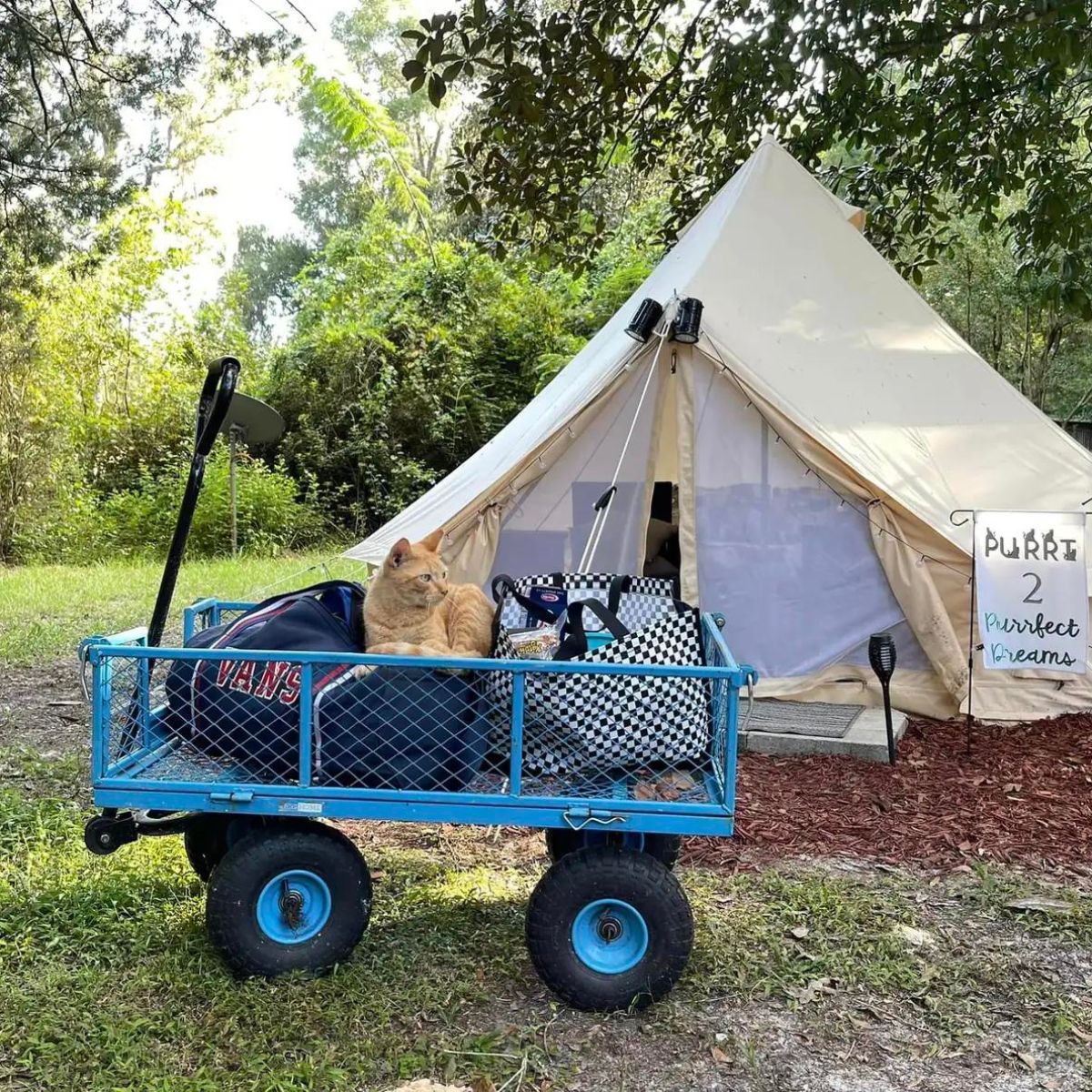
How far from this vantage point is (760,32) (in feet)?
21.8

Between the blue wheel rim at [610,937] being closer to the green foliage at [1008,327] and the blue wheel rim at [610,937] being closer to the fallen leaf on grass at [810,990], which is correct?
the fallen leaf on grass at [810,990]

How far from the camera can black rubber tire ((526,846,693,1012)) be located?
109 inches

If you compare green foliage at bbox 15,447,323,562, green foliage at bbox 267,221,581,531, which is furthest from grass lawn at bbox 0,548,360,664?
green foliage at bbox 267,221,581,531

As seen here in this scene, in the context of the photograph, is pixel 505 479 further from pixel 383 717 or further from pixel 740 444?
pixel 383 717

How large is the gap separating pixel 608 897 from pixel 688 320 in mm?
3766

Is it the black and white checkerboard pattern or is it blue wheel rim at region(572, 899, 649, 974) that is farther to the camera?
the black and white checkerboard pattern

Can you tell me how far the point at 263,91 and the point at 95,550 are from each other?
44.0 ft

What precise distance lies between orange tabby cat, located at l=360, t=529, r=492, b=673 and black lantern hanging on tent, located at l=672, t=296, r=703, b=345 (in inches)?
111

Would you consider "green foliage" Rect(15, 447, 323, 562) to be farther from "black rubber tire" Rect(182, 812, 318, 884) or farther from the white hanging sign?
"black rubber tire" Rect(182, 812, 318, 884)

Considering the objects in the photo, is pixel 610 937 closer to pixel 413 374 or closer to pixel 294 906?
pixel 294 906

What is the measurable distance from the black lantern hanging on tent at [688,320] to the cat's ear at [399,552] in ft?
9.55

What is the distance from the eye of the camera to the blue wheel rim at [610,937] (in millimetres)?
2809

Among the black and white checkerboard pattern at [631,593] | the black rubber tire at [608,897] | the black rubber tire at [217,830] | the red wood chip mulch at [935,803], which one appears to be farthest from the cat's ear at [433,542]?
the red wood chip mulch at [935,803]

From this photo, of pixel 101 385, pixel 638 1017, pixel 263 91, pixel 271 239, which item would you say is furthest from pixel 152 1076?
pixel 271 239
